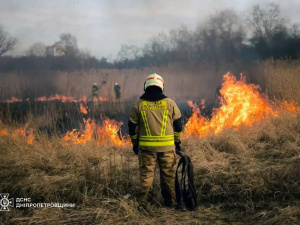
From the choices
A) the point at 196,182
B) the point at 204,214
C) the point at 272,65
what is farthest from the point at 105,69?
the point at 204,214

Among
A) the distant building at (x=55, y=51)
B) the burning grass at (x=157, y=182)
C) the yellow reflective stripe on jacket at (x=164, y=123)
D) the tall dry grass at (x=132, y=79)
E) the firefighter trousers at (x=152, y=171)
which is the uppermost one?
the distant building at (x=55, y=51)

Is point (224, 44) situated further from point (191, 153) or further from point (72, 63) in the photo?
point (191, 153)

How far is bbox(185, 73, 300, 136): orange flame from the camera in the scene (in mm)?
8434

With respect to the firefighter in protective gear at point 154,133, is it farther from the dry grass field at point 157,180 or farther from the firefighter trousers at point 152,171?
the dry grass field at point 157,180

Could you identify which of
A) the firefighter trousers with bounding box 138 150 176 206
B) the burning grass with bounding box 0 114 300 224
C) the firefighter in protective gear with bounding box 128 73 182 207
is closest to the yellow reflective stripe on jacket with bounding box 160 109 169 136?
the firefighter in protective gear with bounding box 128 73 182 207

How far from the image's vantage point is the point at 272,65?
11.4m

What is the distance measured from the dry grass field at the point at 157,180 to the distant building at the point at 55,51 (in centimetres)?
919

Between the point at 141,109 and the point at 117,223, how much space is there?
1489mm

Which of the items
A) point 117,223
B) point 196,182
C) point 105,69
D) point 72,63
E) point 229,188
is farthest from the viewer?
A: point 72,63

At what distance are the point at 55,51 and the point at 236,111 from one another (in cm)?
1101

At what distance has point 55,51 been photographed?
15.4 meters

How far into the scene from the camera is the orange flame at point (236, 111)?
27.7ft

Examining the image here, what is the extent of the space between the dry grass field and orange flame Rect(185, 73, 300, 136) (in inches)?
53.4

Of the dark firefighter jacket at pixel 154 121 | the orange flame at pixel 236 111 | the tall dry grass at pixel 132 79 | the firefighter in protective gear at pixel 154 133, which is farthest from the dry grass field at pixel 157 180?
the tall dry grass at pixel 132 79
